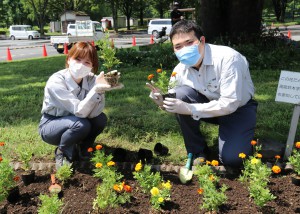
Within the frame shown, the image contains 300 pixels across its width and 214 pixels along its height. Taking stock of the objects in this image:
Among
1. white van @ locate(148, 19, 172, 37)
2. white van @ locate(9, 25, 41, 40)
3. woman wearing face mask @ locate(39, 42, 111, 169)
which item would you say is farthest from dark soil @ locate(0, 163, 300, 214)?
white van @ locate(9, 25, 41, 40)

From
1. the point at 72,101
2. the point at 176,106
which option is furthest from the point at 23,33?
the point at 176,106

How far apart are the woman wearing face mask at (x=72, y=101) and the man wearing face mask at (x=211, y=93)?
0.60 metres

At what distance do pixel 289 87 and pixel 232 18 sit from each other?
609 cm

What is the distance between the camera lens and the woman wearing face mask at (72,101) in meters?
2.71

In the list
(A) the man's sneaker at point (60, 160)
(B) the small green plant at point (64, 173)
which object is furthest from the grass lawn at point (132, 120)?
(B) the small green plant at point (64, 173)

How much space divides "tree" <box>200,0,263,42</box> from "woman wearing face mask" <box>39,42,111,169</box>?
238 inches

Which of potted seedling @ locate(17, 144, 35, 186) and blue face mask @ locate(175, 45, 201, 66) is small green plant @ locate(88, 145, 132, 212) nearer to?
potted seedling @ locate(17, 144, 35, 186)

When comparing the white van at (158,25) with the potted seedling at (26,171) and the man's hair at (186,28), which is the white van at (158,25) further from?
the potted seedling at (26,171)

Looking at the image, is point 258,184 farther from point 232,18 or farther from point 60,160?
point 232,18

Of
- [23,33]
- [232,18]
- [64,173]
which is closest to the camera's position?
[64,173]

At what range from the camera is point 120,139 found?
3.64 m

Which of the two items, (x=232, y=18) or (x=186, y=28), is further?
(x=232, y=18)

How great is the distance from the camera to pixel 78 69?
2.74m

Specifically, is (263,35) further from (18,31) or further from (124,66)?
(18,31)
